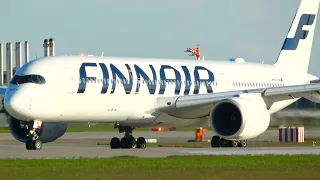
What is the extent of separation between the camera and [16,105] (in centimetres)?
3575

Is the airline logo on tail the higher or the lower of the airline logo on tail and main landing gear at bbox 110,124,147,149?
the higher

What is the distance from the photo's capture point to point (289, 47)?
50469 millimetres

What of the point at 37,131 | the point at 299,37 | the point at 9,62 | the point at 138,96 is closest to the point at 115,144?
the point at 138,96

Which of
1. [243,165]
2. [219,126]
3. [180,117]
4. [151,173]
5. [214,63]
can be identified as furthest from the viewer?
[214,63]

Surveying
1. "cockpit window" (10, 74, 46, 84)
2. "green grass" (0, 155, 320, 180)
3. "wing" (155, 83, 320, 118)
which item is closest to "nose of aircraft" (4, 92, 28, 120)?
"cockpit window" (10, 74, 46, 84)

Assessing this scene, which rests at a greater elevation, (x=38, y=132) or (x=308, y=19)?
(x=308, y=19)

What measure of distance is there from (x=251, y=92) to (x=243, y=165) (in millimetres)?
14715

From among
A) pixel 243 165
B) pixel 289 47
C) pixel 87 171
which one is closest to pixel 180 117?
pixel 289 47

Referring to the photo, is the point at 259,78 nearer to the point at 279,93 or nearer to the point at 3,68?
the point at 279,93

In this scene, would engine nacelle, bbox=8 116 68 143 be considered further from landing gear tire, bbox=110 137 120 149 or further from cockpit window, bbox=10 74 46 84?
cockpit window, bbox=10 74 46 84

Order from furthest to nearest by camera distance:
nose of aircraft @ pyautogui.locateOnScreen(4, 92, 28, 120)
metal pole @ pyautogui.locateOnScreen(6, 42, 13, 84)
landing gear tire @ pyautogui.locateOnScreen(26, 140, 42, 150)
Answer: metal pole @ pyautogui.locateOnScreen(6, 42, 13, 84) < landing gear tire @ pyautogui.locateOnScreen(26, 140, 42, 150) < nose of aircraft @ pyautogui.locateOnScreen(4, 92, 28, 120)

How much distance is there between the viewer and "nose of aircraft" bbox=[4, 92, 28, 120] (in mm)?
35750

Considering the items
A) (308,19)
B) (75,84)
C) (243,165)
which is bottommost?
(243,165)

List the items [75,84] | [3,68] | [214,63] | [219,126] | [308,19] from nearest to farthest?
[75,84], [219,126], [214,63], [308,19], [3,68]
